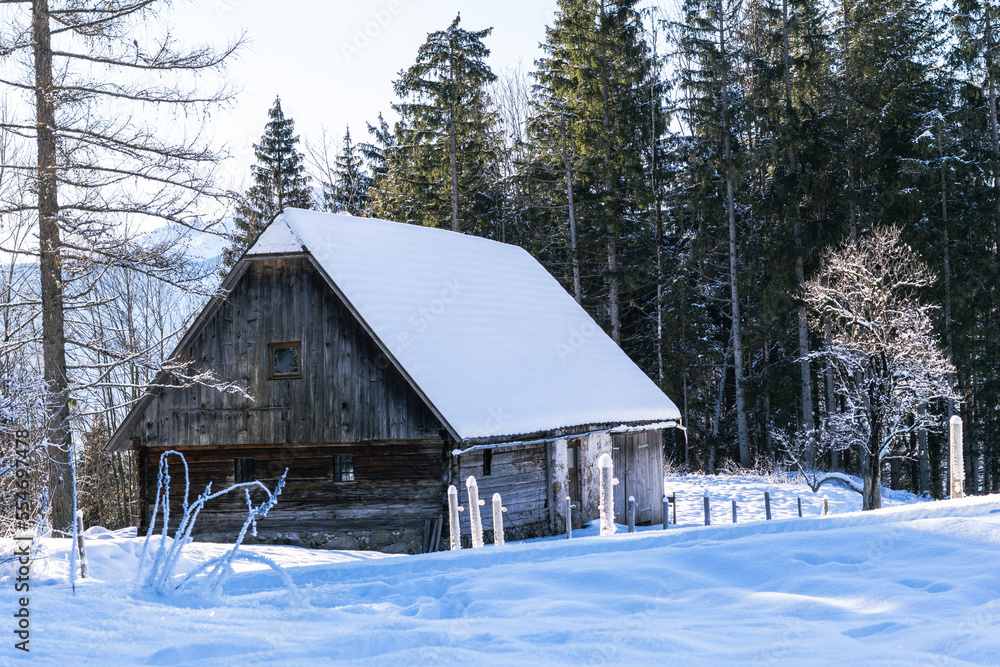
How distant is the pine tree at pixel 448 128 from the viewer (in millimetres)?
36438

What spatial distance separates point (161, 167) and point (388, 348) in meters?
5.33

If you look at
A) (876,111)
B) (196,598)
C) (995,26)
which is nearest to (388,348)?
(196,598)

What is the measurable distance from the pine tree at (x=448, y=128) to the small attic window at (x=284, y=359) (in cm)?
1808

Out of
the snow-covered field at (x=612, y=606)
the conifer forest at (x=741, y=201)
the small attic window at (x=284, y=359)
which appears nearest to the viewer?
the snow-covered field at (x=612, y=606)

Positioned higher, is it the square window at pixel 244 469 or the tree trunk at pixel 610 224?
the tree trunk at pixel 610 224

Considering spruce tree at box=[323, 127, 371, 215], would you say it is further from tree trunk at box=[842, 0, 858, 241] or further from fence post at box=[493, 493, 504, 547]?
fence post at box=[493, 493, 504, 547]

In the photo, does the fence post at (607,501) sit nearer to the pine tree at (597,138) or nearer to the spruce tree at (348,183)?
the pine tree at (597,138)

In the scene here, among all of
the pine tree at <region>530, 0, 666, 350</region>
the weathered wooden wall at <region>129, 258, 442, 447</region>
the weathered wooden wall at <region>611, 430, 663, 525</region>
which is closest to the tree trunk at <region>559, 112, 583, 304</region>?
the pine tree at <region>530, 0, 666, 350</region>

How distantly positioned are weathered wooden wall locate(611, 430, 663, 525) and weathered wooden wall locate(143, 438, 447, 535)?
600cm

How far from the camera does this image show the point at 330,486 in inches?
733

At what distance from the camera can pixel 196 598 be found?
5035mm

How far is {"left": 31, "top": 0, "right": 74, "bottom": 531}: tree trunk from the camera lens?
1557cm

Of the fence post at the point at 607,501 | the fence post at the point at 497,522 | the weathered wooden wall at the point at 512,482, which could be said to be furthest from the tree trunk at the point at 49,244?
the fence post at the point at 607,501

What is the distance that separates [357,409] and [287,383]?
5.95 ft
